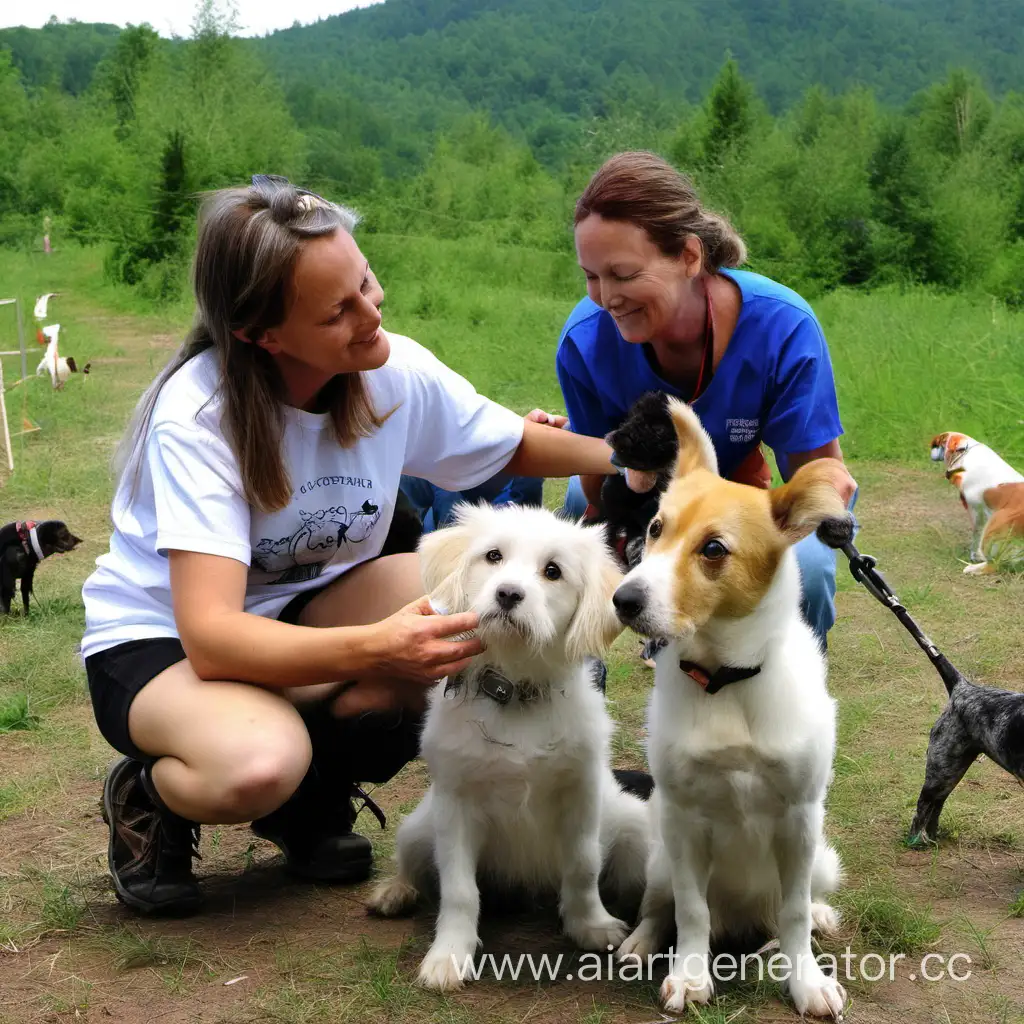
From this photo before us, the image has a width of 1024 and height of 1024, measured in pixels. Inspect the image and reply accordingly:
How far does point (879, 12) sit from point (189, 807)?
89.8 metres

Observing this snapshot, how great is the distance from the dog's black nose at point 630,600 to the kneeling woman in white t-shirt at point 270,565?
15.9 inches

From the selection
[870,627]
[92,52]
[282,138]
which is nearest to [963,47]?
[92,52]

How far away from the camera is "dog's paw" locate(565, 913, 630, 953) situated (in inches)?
104

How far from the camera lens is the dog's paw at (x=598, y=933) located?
2.64 m

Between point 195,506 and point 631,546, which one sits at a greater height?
point 195,506

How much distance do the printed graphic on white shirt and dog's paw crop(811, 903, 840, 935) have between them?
139 centimetres

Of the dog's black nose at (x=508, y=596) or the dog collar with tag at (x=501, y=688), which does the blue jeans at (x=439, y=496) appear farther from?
the dog's black nose at (x=508, y=596)

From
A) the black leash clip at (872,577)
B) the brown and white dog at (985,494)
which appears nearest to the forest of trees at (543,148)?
the brown and white dog at (985,494)

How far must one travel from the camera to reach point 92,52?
72.8 m

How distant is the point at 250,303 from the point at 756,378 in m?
1.38

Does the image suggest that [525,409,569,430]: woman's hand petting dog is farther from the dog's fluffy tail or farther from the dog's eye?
the dog's eye

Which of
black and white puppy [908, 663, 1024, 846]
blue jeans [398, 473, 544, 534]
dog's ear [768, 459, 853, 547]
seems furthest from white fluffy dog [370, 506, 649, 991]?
blue jeans [398, 473, 544, 534]

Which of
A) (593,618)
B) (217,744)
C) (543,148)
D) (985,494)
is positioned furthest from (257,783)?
(543,148)

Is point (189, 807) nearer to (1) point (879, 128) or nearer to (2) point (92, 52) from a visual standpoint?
(1) point (879, 128)
